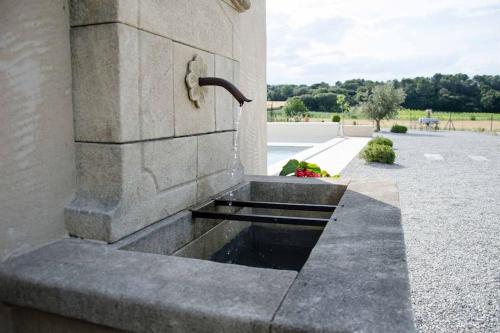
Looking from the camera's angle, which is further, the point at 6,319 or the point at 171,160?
the point at 171,160

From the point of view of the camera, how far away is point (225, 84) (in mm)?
2525

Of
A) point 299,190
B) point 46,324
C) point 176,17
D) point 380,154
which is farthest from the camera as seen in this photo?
point 380,154

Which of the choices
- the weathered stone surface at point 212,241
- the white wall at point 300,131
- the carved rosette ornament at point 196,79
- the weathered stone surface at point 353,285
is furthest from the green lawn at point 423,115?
the weathered stone surface at point 353,285

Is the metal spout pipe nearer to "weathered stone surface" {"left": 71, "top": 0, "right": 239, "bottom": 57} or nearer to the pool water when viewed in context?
"weathered stone surface" {"left": 71, "top": 0, "right": 239, "bottom": 57}

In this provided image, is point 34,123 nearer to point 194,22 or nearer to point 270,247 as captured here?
point 194,22

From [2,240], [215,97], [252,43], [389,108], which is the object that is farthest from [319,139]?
[2,240]

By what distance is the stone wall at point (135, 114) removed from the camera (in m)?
1.90

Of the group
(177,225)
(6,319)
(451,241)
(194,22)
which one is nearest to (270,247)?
(177,225)

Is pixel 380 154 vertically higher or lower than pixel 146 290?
lower

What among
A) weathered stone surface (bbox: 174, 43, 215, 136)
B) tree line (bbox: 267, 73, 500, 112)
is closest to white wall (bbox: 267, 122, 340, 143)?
weathered stone surface (bbox: 174, 43, 215, 136)

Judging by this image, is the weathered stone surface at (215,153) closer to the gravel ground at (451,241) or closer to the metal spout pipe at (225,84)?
the metal spout pipe at (225,84)

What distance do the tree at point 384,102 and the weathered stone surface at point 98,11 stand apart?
28873mm

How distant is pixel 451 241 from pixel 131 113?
5.07 m

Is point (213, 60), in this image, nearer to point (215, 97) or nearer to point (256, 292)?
point (215, 97)
